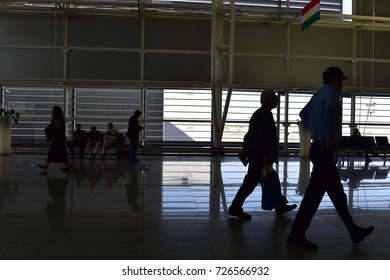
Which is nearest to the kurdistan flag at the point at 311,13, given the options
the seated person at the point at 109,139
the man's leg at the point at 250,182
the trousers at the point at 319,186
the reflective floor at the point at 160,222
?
the reflective floor at the point at 160,222

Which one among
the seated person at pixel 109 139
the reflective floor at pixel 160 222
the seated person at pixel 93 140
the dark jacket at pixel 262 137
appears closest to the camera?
the reflective floor at pixel 160 222

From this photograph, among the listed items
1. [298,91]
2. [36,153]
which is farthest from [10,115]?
[298,91]

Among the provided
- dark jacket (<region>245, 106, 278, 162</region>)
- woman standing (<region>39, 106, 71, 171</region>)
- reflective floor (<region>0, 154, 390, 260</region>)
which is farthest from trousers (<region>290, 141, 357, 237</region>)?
woman standing (<region>39, 106, 71, 171</region>)

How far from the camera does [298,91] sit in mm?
17781

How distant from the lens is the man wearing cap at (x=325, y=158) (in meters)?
3.75

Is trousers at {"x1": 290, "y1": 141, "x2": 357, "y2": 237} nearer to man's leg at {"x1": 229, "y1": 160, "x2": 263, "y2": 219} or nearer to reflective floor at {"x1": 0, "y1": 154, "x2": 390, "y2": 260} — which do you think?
reflective floor at {"x1": 0, "y1": 154, "x2": 390, "y2": 260}

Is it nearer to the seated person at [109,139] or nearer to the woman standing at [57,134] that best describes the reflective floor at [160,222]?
the woman standing at [57,134]

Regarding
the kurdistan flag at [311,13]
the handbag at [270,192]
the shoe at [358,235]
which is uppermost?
the kurdistan flag at [311,13]

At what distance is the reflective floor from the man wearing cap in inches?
6.8

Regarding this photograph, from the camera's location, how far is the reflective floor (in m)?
3.66

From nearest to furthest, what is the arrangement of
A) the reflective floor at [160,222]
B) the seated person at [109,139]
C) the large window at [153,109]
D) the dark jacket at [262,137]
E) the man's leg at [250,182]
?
the reflective floor at [160,222] < the dark jacket at [262,137] < the man's leg at [250,182] < the seated person at [109,139] < the large window at [153,109]

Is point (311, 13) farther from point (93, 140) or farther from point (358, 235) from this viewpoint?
point (358, 235)

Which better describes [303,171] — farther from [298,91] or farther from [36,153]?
[36,153]

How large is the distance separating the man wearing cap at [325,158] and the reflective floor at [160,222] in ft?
0.57
